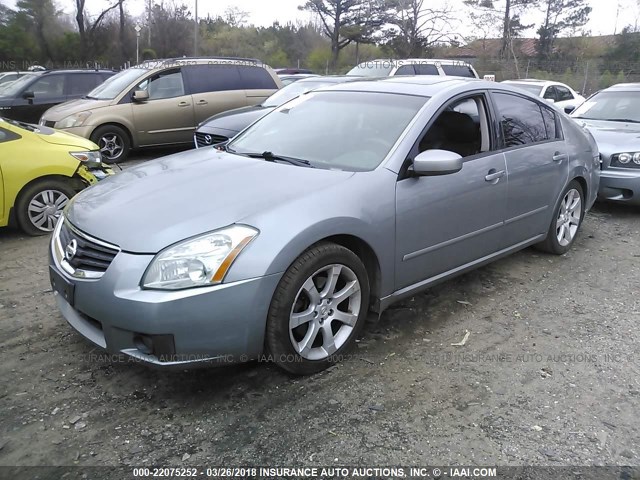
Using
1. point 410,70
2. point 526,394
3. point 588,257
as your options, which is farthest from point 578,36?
Answer: point 526,394

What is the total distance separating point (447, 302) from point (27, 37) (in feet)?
128

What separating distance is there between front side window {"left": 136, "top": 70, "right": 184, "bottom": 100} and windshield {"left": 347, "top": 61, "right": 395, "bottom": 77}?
4.28 m

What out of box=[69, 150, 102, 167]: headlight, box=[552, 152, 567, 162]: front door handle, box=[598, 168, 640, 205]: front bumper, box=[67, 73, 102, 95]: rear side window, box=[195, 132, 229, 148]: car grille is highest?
box=[67, 73, 102, 95]: rear side window

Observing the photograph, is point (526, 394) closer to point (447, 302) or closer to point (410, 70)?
point (447, 302)

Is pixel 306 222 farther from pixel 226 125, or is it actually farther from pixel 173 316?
pixel 226 125

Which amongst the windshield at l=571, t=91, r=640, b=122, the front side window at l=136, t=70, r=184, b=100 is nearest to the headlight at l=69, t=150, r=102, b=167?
the front side window at l=136, t=70, r=184, b=100

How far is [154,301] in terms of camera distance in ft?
8.29

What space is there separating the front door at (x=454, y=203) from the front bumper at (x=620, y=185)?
3184mm

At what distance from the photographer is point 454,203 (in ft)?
12.0

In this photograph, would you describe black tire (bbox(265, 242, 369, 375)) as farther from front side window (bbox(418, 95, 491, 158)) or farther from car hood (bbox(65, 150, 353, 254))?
front side window (bbox(418, 95, 491, 158))

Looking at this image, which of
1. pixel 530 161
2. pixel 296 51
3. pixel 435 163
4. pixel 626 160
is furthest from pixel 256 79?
pixel 296 51

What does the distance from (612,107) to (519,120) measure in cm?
448

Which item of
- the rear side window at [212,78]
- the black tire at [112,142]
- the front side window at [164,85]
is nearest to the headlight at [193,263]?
the black tire at [112,142]

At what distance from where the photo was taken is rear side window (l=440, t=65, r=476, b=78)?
42.4 feet
